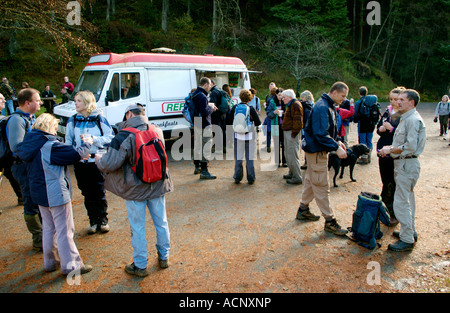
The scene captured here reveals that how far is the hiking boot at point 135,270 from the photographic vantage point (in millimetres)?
3428

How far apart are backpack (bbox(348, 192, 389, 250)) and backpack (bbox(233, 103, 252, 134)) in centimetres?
276

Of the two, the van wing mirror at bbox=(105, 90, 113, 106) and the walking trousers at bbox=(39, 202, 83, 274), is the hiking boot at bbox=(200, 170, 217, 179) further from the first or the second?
the walking trousers at bbox=(39, 202, 83, 274)

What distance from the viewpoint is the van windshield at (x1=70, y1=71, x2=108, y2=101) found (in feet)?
26.9

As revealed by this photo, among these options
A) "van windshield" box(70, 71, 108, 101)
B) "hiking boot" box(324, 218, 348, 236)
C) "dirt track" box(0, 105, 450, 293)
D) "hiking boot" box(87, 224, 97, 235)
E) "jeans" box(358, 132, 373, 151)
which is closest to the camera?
"dirt track" box(0, 105, 450, 293)

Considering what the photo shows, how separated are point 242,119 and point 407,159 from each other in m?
3.14

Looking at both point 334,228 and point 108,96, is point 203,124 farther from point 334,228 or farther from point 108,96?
point 334,228

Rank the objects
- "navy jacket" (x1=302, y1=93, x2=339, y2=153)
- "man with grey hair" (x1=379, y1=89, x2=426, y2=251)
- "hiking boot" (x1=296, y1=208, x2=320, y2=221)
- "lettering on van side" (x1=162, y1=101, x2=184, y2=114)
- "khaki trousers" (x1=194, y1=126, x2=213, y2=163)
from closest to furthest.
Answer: "man with grey hair" (x1=379, y1=89, x2=426, y2=251)
"navy jacket" (x1=302, y1=93, x2=339, y2=153)
"hiking boot" (x1=296, y1=208, x2=320, y2=221)
"khaki trousers" (x1=194, y1=126, x2=213, y2=163)
"lettering on van side" (x1=162, y1=101, x2=184, y2=114)

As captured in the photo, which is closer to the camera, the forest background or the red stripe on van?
the red stripe on van

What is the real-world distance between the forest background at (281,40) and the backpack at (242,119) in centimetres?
1461

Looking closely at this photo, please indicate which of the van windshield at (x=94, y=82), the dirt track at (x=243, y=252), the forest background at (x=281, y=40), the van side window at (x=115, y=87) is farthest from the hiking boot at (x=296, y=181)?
the forest background at (x=281, y=40)

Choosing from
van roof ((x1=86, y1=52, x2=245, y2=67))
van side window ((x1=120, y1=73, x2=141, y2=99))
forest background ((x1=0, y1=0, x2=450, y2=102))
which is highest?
forest background ((x1=0, y1=0, x2=450, y2=102))

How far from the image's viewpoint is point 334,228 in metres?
4.40

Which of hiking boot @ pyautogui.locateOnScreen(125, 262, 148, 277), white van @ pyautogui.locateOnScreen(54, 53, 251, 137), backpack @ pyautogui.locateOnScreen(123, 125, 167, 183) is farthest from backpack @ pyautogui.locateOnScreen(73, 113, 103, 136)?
white van @ pyautogui.locateOnScreen(54, 53, 251, 137)

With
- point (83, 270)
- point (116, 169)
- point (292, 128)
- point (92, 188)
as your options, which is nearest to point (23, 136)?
point (92, 188)
